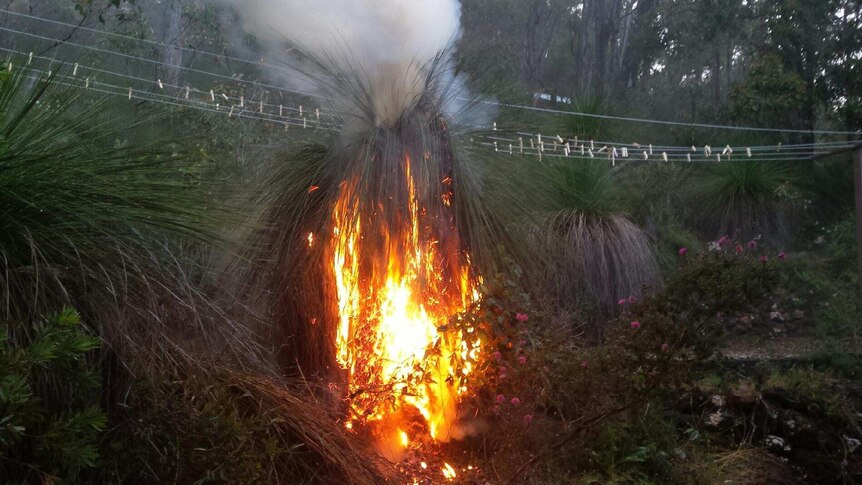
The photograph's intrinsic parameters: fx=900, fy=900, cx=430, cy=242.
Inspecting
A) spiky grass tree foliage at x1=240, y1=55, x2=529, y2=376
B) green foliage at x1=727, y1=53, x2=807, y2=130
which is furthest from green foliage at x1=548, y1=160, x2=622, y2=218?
green foliage at x1=727, y1=53, x2=807, y2=130

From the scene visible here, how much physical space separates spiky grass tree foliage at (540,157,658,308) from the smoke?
11.2 feet

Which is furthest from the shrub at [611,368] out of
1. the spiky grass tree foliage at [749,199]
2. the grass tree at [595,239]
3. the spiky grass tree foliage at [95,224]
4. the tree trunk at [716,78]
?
the tree trunk at [716,78]

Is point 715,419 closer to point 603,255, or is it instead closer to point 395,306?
point 603,255

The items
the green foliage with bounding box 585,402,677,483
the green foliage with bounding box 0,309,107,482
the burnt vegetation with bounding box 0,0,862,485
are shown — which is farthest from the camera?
the green foliage with bounding box 585,402,677,483

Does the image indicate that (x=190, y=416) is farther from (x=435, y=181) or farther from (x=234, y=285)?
(x=435, y=181)

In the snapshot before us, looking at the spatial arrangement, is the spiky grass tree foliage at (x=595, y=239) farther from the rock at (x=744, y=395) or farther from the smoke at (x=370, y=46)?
the smoke at (x=370, y=46)

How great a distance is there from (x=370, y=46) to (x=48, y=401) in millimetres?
3564

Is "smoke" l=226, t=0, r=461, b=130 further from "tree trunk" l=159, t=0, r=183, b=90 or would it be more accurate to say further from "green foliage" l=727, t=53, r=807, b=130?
"green foliage" l=727, t=53, r=807, b=130

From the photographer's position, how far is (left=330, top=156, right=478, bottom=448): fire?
5.66 metres

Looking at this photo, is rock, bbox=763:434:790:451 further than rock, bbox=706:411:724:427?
No

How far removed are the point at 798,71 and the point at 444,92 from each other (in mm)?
10331

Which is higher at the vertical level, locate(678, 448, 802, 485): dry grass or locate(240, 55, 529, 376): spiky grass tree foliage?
locate(240, 55, 529, 376): spiky grass tree foliage

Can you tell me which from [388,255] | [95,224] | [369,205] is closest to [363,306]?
[388,255]

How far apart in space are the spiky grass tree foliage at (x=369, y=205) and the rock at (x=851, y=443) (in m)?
3.56
